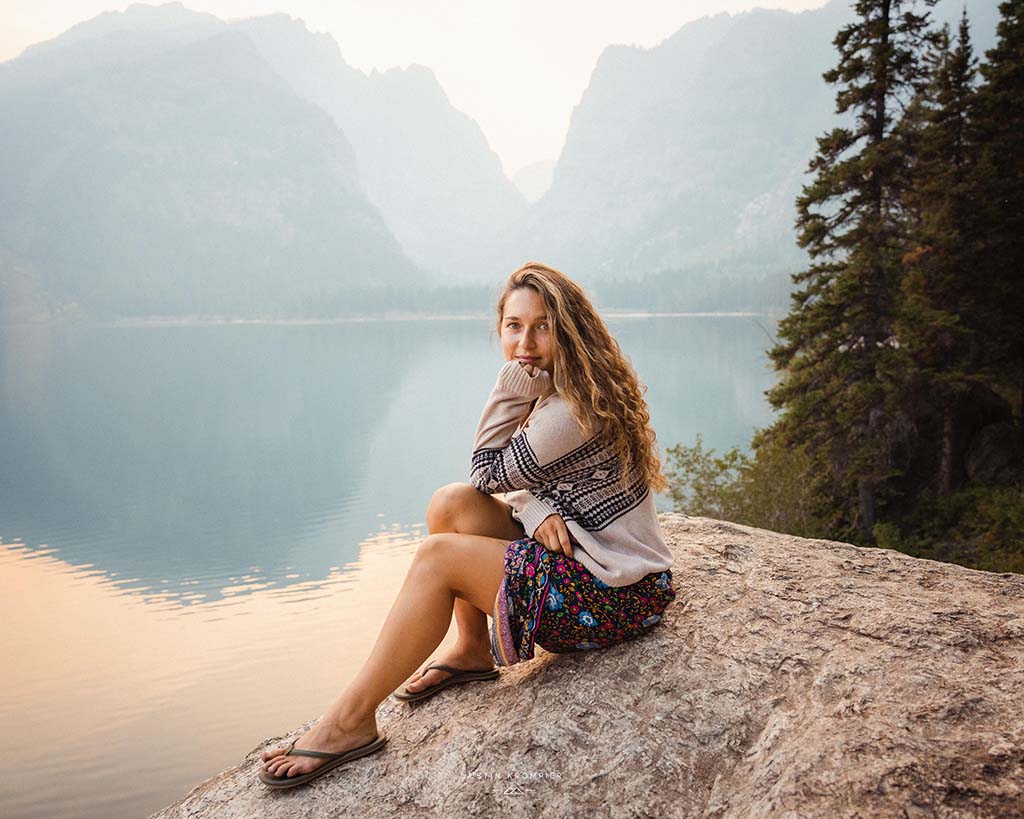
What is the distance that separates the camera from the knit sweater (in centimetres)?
284

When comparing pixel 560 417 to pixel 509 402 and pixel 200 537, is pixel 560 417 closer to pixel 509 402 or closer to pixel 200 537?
pixel 509 402

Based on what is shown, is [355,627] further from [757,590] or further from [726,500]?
[757,590]

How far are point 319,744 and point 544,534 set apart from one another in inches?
42.3

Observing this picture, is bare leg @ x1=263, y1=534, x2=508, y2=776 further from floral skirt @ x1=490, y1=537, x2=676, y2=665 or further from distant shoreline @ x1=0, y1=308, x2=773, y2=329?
distant shoreline @ x1=0, y1=308, x2=773, y2=329

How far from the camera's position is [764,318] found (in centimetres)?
10669

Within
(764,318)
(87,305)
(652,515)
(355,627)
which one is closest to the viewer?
(652,515)

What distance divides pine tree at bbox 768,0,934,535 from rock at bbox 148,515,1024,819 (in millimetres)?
10056

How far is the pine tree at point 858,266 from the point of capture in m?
12.5

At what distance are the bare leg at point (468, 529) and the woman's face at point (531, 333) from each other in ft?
1.71

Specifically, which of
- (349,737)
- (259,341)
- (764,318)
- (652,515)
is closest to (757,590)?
(652,515)

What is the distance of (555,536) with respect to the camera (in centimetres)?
288

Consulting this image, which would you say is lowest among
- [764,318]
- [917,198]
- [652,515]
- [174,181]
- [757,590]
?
[764,318]

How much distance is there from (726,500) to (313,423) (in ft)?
114

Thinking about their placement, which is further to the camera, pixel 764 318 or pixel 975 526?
pixel 764 318
